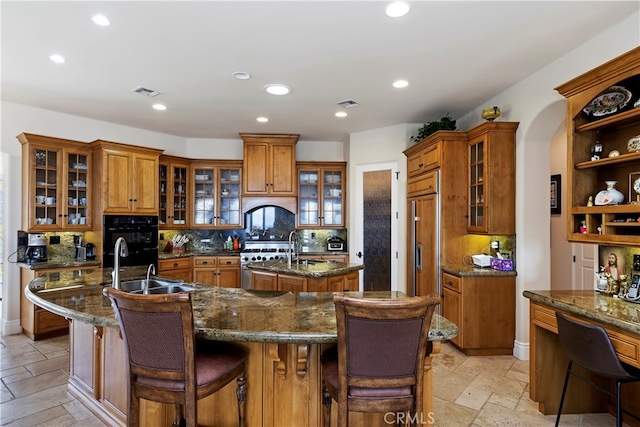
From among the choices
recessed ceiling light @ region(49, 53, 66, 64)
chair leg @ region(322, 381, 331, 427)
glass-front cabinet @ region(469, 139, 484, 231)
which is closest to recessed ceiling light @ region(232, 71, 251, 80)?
recessed ceiling light @ region(49, 53, 66, 64)

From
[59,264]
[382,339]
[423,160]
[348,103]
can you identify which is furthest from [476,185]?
[59,264]

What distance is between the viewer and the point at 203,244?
19.7ft

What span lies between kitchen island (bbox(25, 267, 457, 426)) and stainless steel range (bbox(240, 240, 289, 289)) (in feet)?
9.57

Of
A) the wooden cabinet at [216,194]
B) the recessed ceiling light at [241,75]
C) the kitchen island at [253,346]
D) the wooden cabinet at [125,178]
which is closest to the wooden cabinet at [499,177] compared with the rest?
the kitchen island at [253,346]

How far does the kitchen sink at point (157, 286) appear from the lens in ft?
8.72

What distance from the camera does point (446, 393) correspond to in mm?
2814

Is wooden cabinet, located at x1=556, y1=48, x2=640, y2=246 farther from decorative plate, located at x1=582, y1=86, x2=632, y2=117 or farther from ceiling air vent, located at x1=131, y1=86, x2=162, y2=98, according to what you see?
ceiling air vent, located at x1=131, y1=86, x2=162, y2=98

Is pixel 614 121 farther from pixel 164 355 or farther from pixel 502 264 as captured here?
pixel 164 355

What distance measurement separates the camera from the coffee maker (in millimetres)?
4125

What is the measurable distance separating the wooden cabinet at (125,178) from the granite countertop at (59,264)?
68 centimetres

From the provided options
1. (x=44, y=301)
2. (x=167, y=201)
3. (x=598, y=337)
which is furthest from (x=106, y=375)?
(x=167, y=201)

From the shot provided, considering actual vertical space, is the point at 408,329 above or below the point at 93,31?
below

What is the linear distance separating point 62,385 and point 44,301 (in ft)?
4.15

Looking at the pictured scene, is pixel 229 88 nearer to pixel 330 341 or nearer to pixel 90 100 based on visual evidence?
pixel 90 100
